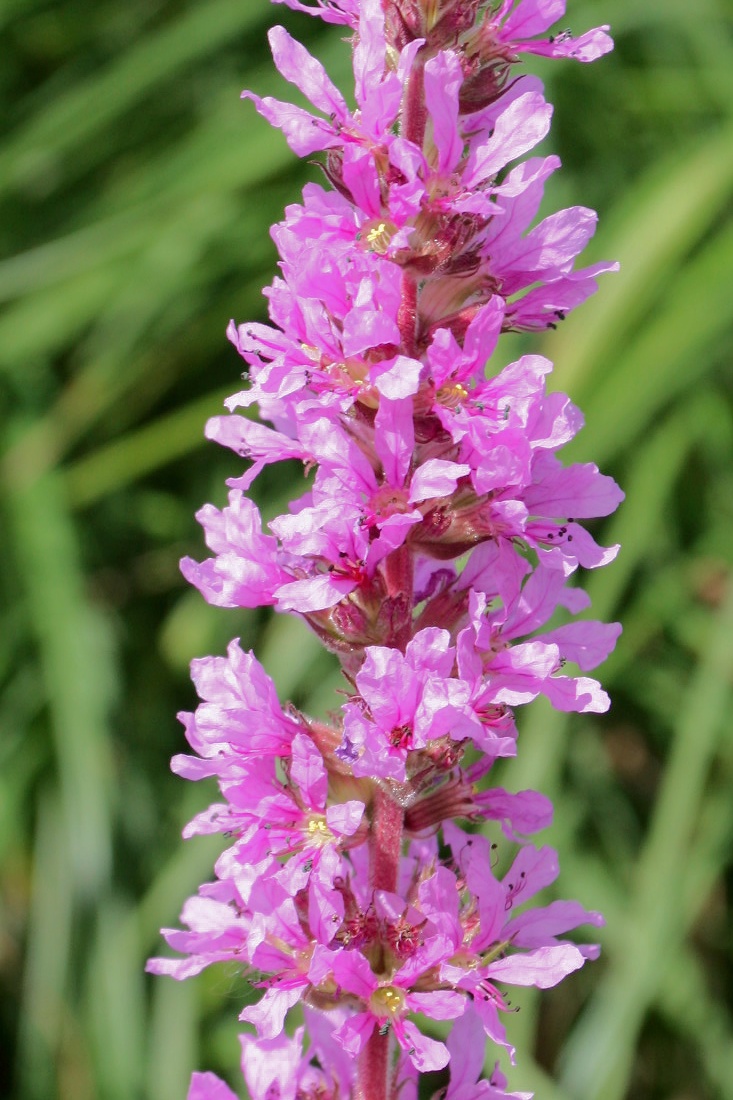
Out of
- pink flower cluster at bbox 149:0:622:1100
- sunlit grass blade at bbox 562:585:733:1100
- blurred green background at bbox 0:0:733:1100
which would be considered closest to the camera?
pink flower cluster at bbox 149:0:622:1100

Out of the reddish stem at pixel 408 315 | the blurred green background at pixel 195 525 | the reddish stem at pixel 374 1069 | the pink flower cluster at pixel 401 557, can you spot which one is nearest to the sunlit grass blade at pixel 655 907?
the blurred green background at pixel 195 525

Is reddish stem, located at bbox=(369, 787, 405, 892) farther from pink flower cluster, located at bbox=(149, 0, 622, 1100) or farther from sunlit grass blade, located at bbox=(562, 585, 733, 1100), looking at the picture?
sunlit grass blade, located at bbox=(562, 585, 733, 1100)

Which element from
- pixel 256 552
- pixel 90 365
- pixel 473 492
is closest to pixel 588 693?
pixel 473 492

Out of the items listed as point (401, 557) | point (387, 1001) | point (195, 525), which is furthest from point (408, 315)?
point (195, 525)

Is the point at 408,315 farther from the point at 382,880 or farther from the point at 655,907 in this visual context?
the point at 655,907

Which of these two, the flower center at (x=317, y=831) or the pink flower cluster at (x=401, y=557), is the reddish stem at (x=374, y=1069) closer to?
the pink flower cluster at (x=401, y=557)

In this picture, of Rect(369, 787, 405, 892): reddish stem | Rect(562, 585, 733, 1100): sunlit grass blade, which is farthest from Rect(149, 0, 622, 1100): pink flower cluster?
Rect(562, 585, 733, 1100): sunlit grass blade

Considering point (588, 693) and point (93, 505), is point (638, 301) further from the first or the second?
point (588, 693)
